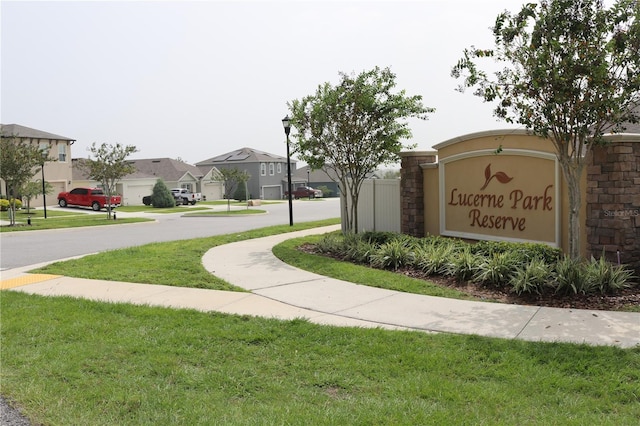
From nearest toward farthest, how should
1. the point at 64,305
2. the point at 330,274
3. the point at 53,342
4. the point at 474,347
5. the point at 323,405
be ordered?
1. the point at 323,405
2. the point at 474,347
3. the point at 53,342
4. the point at 64,305
5. the point at 330,274

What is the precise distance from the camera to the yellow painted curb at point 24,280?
9.98 metres

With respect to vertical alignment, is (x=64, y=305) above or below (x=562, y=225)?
below

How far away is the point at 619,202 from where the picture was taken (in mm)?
9195

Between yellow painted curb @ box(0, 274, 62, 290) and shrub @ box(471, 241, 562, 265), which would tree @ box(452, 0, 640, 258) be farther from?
yellow painted curb @ box(0, 274, 62, 290)

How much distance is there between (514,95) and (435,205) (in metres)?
5.39

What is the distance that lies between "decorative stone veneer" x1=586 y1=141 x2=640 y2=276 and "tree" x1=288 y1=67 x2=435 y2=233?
5127 millimetres

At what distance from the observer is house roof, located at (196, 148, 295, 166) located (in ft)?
226

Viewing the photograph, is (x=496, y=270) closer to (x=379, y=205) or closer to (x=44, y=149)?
(x=379, y=205)

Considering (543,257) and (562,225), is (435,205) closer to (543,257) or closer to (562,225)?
(562,225)

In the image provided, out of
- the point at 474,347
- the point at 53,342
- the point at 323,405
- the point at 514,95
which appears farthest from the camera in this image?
the point at 514,95

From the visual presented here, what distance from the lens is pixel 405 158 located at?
47.1 feet

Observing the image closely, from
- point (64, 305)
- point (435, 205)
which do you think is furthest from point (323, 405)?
point (435, 205)

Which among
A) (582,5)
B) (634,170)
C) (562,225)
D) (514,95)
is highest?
(582,5)

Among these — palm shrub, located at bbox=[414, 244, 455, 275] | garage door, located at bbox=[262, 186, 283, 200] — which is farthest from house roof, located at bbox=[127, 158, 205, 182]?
palm shrub, located at bbox=[414, 244, 455, 275]
